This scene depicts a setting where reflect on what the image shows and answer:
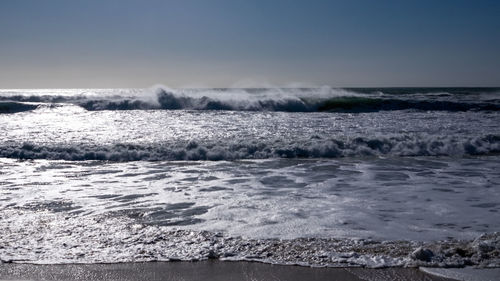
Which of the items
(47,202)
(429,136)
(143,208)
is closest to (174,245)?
(143,208)

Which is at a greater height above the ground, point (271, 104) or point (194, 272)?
point (271, 104)

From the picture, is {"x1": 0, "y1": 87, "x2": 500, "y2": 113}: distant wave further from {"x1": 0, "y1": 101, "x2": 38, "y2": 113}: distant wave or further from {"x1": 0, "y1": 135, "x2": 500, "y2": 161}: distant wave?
{"x1": 0, "y1": 135, "x2": 500, "y2": 161}: distant wave

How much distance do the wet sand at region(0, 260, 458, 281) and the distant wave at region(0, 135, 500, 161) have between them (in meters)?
6.50

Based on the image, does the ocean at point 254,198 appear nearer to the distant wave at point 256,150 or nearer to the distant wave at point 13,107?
the distant wave at point 256,150

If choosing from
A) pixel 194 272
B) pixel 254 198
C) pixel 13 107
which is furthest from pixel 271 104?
pixel 194 272

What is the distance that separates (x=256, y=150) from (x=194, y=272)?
7133mm

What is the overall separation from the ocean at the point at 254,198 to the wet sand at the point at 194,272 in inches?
4.9

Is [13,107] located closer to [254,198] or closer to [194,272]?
[254,198]

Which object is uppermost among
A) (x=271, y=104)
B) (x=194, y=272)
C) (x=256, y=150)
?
(x=271, y=104)

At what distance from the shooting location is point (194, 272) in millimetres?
3543

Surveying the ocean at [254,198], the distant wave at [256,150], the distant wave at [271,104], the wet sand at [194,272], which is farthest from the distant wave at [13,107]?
the wet sand at [194,272]

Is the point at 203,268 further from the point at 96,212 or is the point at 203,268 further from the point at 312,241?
the point at 96,212

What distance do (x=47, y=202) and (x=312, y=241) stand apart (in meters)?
3.65

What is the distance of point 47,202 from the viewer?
19.1 ft
